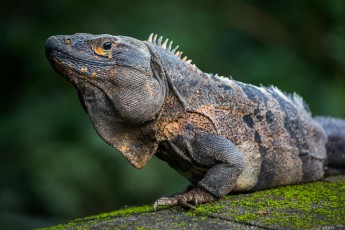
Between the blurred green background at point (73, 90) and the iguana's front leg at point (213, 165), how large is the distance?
4723 millimetres

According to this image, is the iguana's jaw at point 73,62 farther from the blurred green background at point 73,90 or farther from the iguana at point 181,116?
the blurred green background at point 73,90

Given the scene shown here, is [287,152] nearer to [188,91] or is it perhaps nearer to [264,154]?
[264,154]

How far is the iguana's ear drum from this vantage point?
583cm

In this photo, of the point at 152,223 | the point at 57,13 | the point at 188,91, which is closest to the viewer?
the point at 152,223

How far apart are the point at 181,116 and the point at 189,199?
0.86 meters

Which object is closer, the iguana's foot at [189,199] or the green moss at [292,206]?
the green moss at [292,206]

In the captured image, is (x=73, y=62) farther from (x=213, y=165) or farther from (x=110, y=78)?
(x=213, y=165)

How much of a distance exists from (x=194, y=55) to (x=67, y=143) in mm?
2957

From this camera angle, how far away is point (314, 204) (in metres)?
5.96

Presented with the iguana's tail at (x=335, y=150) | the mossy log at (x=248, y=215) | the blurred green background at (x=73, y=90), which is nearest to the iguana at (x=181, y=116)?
the mossy log at (x=248, y=215)

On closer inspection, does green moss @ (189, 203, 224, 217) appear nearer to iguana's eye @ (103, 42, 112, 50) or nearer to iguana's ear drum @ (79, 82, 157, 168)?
iguana's ear drum @ (79, 82, 157, 168)

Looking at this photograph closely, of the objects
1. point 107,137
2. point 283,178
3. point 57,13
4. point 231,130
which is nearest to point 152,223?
point 107,137

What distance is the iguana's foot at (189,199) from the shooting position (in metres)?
5.71

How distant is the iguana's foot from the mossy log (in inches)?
2.4
